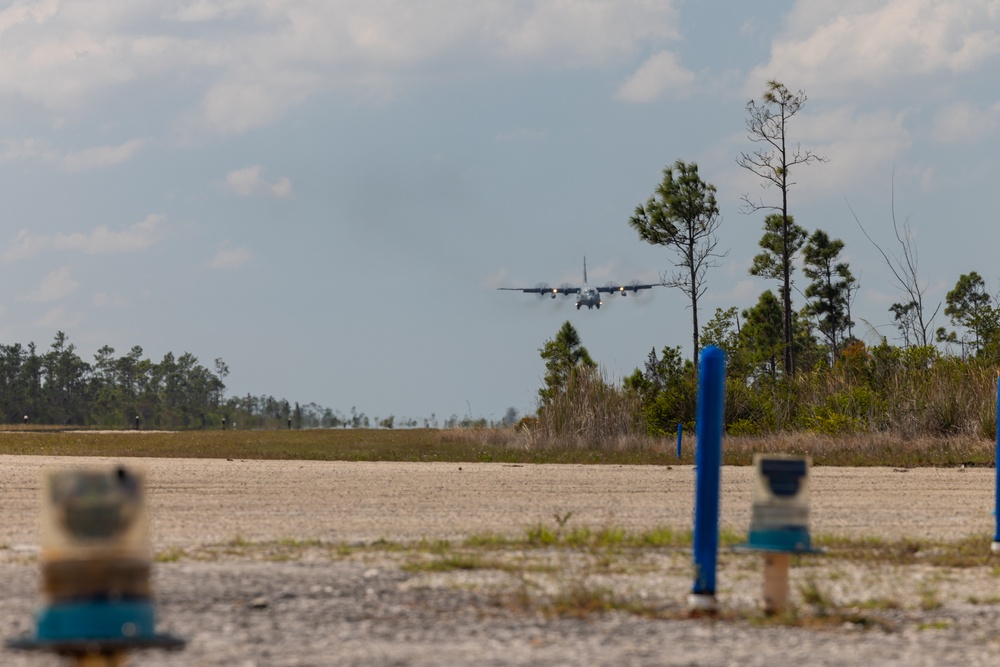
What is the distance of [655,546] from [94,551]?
7.17 metres

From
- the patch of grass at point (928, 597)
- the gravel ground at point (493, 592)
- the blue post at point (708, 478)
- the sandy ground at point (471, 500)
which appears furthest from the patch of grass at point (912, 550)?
the blue post at point (708, 478)

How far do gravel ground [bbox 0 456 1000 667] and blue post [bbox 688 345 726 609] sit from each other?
0.81ft

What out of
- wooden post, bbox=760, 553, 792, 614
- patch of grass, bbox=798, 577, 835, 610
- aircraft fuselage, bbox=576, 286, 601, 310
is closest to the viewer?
wooden post, bbox=760, 553, 792, 614

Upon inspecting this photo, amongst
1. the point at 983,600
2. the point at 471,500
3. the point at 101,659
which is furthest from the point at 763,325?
the point at 101,659

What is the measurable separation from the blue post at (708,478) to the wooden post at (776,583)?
1.00 ft

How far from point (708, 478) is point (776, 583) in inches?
27.3

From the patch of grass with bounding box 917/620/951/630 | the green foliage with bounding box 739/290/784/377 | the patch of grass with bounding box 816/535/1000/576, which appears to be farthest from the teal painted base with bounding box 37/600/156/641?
the green foliage with bounding box 739/290/784/377

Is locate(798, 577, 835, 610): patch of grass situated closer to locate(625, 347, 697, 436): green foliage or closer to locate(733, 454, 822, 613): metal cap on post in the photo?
locate(733, 454, 822, 613): metal cap on post

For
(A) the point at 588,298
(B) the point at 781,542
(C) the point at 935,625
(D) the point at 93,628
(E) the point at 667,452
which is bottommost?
(C) the point at 935,625

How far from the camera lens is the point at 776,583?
7.55 metres

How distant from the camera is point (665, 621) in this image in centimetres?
742

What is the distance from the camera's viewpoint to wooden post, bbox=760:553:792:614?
752cm

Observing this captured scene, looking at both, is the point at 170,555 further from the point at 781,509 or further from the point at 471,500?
the point at 471,500

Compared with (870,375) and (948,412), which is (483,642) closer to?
(948,412)
